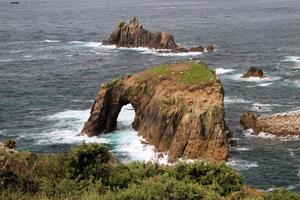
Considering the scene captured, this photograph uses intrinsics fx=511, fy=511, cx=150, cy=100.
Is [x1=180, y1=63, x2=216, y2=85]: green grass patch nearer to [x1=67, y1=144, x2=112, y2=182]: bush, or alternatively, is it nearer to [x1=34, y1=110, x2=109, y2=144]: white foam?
[x1=34, y1=110, x2=109, y2=144]: white foam

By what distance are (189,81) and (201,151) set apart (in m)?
9.28

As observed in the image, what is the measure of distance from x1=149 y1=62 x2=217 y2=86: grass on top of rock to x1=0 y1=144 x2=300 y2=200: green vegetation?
32452 millimetres

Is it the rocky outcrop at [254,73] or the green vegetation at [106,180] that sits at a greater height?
the green vegetation at [106,180]

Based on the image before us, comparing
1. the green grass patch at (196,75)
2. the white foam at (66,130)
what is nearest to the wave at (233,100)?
the green grass patch at (196,75)

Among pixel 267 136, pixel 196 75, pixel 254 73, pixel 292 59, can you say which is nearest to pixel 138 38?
pixel 292 59

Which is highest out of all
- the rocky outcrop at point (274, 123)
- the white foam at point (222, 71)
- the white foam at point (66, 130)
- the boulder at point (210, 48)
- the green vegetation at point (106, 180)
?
the green vegetation at point (106, 180)

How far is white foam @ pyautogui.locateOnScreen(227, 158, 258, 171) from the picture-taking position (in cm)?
4899

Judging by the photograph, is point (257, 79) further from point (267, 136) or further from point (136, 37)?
point (136, 37)

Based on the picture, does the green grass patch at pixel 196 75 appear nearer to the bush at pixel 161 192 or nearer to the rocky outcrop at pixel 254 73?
the rocky outcrop at pixel 254 73

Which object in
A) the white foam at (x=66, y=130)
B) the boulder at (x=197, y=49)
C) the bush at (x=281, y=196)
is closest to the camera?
the bush at (x=281, y=196)

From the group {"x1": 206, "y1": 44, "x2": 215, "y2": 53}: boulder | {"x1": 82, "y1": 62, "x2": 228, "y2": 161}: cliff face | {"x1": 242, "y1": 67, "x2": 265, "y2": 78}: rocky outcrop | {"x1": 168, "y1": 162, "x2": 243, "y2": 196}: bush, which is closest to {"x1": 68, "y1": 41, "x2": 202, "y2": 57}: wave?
{"x1": 206, "y1": 44, "x2": 215, "y2": 53}: boulder

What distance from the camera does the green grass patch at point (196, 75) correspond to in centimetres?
5591

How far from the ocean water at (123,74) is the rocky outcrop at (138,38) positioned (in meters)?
3.18

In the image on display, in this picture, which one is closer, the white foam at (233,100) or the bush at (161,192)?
the bush at (161,192)
